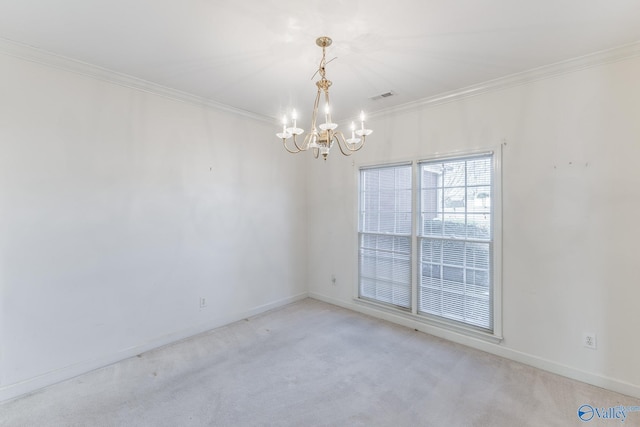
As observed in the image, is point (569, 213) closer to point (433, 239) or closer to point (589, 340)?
point (589, 340)

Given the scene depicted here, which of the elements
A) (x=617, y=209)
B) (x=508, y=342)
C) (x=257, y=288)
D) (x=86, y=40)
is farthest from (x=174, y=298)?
(x=617, y=209)

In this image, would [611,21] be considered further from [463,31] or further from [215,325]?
[215,325]

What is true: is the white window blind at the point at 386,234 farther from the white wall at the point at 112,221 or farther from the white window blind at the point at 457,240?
the white wall at the point at 112,221

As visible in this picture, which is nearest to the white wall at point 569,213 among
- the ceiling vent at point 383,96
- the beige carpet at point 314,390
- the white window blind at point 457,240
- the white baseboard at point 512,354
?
the white baseboard at point 512,354

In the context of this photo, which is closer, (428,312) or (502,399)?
(502,399)

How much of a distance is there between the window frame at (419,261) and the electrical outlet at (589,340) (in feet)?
2.01

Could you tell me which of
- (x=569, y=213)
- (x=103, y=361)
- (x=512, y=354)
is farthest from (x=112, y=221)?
(x=569, y=213)

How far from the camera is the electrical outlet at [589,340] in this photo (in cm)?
242

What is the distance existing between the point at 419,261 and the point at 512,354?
124 centimetres

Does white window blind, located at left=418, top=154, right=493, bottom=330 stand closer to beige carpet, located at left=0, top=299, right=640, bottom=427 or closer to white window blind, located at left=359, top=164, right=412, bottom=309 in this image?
white window blind, located at left=359, top=164, right=412, bottom=309

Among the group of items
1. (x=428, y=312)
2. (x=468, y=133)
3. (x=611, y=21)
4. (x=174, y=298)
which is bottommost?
(x=428, y=312)

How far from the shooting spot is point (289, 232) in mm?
4434

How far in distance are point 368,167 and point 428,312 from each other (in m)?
1.99

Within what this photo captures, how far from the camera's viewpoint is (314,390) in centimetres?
233
